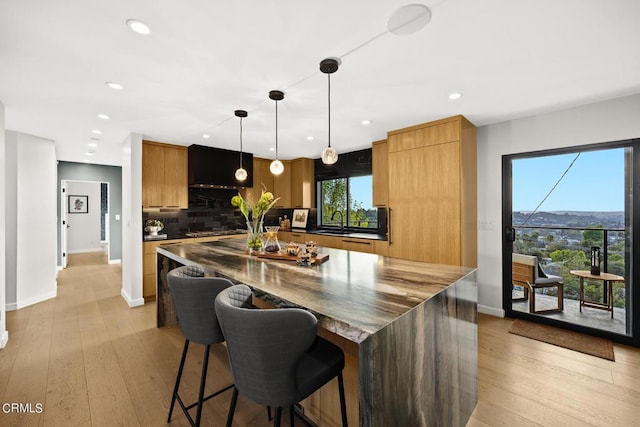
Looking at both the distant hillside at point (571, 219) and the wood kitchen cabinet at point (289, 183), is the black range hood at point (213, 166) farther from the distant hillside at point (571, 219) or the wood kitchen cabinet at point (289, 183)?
the distant hillside at point (571, 219)

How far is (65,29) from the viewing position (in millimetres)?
1692

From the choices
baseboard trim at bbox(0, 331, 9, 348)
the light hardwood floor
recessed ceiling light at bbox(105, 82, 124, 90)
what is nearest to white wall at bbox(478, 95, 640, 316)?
the light hardwood floor

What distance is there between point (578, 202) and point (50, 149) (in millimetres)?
7414

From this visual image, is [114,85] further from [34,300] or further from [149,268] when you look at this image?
[34,300]

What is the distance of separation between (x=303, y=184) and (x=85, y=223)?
7.69 meters

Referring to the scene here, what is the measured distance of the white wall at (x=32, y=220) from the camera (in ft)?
12.5

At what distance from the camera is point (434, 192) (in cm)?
344

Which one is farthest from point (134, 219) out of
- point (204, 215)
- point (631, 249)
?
point (631, 249)

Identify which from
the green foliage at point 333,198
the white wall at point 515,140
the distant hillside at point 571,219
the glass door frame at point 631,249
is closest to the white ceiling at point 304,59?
the white wall at point 515,140

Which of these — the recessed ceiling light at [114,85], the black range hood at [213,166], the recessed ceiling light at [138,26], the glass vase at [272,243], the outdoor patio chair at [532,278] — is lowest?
the outdoor patio chair at [532,278]

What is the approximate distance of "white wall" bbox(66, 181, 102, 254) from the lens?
332 inches

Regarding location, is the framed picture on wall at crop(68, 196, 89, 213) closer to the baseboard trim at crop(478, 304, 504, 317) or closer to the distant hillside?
the baseboard trim at crop(478, 304, 504, 317)

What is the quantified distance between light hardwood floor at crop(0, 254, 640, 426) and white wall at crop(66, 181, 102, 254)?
6.33 meters

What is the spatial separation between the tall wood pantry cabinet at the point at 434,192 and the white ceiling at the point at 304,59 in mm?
296
